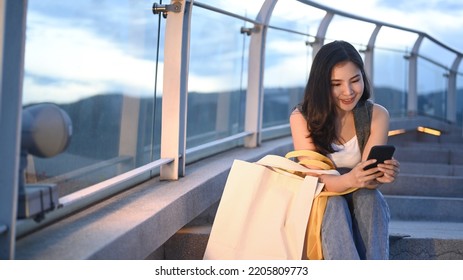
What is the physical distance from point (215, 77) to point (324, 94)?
6.33 feet

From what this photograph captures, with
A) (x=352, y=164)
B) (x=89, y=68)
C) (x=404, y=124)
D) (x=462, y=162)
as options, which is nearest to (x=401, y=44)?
(x=404, y=124)

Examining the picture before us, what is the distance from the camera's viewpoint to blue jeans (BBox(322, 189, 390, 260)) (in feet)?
11.2

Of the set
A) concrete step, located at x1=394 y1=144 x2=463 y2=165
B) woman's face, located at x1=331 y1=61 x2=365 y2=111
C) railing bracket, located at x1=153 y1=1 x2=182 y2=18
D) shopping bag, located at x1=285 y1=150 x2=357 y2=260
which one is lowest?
shopping bag, located at x1=285 y1=150 x2=357 y2=260

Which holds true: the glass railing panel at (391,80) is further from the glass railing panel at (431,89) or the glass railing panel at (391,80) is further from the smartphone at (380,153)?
the smartphone at (380,153)

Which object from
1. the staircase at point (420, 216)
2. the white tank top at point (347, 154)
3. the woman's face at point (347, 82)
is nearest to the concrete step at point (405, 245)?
the staircase at point (420, 216)

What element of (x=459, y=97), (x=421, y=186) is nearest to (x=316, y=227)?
(x=421, y=186)

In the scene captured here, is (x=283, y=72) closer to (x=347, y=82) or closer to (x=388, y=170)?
(x=347, y=82)

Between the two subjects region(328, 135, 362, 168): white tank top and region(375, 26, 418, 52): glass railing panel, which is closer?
region(328, 135, 362, 168): white tank top

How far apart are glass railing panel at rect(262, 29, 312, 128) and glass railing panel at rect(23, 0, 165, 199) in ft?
9.61

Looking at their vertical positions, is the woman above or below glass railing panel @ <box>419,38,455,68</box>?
below

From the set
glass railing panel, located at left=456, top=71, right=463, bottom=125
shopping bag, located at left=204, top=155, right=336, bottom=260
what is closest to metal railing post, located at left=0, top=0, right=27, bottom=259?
shopping bag, located at left=204, top=155, right=336, bottom=260

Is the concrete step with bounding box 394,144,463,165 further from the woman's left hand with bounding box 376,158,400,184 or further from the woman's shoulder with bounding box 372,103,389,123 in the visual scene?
the woman's left hand with bounding box 376,158,400,184

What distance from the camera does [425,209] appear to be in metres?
5.58

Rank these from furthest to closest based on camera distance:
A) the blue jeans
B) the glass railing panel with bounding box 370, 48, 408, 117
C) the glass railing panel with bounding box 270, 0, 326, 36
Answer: the glass railing panel with bounding box 370, 48, 408, 117
the glass railing panel with bounding box 270, 0, 326, 36
the blue jeans
